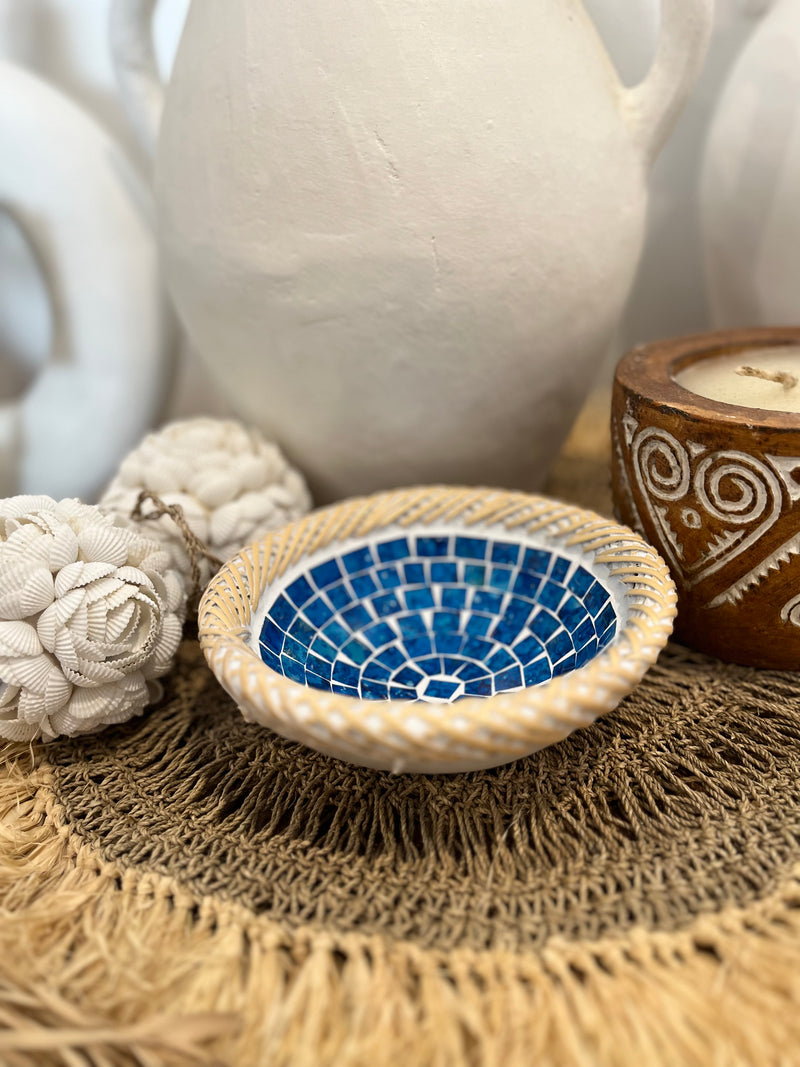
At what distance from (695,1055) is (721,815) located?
0.14 metres

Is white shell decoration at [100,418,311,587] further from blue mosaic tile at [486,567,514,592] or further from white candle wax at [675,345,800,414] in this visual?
white candle wax at [675,345,800,414]

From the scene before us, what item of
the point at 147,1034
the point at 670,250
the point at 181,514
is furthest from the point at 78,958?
the point at 670,250

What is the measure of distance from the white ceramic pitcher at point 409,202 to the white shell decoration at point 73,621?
8.7 inches

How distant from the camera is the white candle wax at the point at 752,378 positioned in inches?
22.2

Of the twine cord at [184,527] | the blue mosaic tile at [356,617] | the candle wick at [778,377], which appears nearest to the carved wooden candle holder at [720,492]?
the candle wick at [778,377]

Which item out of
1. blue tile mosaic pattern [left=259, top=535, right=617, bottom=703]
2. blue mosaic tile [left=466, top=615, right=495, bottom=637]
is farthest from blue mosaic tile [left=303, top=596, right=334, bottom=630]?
blue mosaic tile [left=466, top=615, right=495, bottom=637]

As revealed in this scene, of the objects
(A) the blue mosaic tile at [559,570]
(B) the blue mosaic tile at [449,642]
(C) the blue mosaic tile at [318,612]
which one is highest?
(A) the blue mosaic tile at [559,570]

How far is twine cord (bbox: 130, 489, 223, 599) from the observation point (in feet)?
2.02

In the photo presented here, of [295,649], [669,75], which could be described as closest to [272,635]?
[295,649]

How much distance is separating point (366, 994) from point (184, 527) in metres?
0.35

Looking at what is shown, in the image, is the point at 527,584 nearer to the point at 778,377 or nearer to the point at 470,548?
the point at 470,548

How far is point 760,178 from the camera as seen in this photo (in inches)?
29.2

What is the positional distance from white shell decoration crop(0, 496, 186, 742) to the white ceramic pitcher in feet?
0.73

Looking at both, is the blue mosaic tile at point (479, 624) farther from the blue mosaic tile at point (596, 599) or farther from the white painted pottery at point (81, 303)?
the white painted pottery at point (81, 303)
